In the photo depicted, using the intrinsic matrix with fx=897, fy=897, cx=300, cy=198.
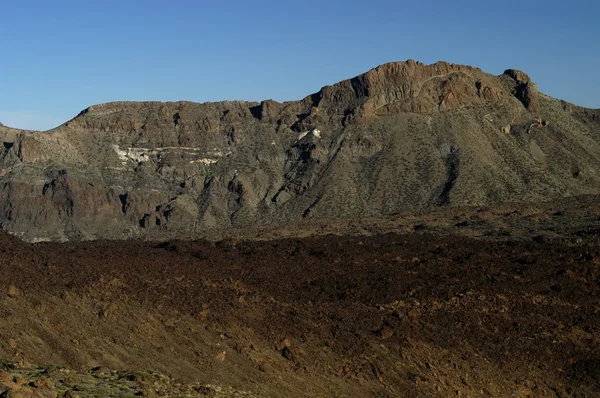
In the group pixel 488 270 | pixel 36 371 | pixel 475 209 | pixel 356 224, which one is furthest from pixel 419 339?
pixel 475 209

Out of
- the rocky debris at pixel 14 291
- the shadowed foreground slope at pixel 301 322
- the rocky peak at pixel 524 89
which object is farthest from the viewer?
the rocky peak at pixel 524 89

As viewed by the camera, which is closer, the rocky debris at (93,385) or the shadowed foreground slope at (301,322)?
the rocky debris at (93,385)

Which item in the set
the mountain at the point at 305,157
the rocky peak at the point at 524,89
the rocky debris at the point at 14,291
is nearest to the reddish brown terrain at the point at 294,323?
the rocky debris at the point at 14,291

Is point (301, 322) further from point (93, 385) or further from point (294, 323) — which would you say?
point (93, 385)

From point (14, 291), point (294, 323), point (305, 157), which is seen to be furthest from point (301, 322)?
point (305, 157)

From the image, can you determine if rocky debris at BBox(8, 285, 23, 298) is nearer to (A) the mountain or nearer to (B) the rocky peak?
(A) the mountain

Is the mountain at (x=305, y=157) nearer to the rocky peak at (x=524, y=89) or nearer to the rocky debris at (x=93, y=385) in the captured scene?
the rocky peak at (x=524, y=89)
